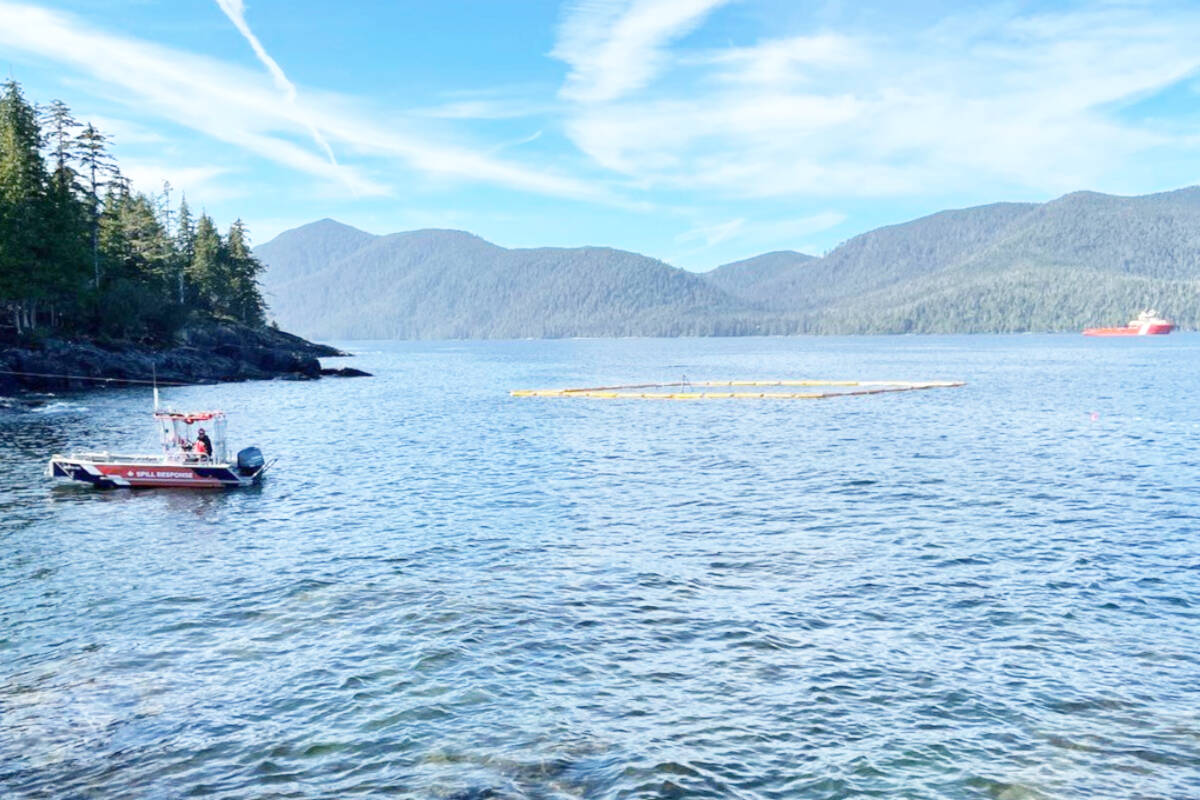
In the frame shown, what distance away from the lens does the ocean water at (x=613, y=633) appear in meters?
14.6

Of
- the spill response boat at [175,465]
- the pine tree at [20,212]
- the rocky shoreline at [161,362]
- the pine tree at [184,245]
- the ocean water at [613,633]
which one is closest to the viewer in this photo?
the ocean water at [613,633]

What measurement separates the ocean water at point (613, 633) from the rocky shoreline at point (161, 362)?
43371 mm

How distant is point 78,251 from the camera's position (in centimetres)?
8944

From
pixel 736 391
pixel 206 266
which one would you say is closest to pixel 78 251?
pixel 206 266

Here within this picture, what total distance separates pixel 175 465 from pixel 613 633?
29.8 meters

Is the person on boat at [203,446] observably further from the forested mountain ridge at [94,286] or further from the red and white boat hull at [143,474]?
the forested mountain ridge at [94,286]

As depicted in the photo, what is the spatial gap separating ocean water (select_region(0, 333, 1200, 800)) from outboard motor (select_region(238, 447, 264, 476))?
49.0 inches

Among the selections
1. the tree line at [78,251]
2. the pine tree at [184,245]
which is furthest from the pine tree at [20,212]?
the pine tree at [184,245]

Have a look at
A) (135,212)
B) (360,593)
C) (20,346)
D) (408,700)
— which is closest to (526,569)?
(360,593)

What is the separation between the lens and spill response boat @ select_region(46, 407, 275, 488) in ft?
132

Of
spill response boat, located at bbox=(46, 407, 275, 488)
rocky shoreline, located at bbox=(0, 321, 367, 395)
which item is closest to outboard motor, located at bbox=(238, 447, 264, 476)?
spill response boat, located at bbox=(46, 407, 275, 488)

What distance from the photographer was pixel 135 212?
410 feet

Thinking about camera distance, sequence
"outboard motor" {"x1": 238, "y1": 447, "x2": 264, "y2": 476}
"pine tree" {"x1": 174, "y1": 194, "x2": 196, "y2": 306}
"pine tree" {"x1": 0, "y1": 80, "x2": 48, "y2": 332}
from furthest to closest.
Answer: "pine tree" {"x1": 174, "y1": 194, "x2": 196, "y2": 306} → "pine tree" {"x1": 0, "y1": 80, "x2": 48, "y2": 332} → "outboard motor" {"x1": 238, "y1": 447, "x2": 264, "y2": 476}

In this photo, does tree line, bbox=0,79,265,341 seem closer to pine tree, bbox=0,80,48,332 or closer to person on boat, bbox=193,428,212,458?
pine tree, bbox=0,80,48,332
